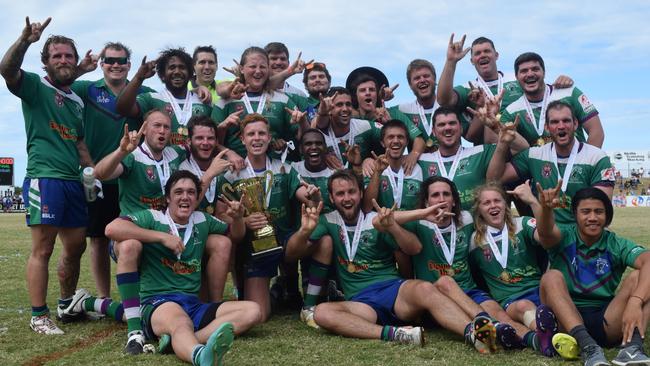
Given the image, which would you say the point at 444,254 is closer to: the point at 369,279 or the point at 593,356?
the point at 369,279

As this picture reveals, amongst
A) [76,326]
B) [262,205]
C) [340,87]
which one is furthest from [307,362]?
[340,87]

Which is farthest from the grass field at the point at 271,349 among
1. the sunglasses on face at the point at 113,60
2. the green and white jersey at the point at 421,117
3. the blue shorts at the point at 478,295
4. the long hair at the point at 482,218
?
the sunglasses on face at the point at 113,60

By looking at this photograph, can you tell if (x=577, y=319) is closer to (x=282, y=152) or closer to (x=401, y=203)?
(x=401, y=203)

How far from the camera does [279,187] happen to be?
5.86 meters

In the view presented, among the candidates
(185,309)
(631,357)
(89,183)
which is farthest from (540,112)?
(89,183)

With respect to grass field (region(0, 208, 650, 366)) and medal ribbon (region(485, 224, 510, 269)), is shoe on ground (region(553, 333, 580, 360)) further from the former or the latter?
medal ribbon (region(485, 224, 510, 269))

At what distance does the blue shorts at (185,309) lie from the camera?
15.1 ft

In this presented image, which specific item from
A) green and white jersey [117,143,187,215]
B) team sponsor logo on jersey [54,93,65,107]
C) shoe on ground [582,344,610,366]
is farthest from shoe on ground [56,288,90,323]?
shoe on ground [582,344,610,366]

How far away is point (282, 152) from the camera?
6.24 metres

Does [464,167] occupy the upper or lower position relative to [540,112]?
lower

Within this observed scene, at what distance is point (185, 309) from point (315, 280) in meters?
1.34

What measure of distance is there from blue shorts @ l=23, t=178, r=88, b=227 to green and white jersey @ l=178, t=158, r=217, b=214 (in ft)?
3.21

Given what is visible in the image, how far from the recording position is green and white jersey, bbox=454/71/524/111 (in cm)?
654

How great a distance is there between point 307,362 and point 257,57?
3322 mm
